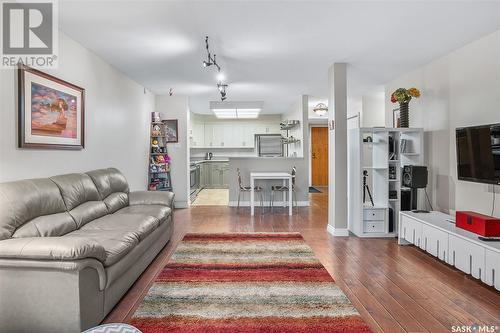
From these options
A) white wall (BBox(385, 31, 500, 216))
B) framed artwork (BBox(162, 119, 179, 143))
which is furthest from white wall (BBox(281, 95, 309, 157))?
framed artwork (BBox(162, 119, 179, 143))

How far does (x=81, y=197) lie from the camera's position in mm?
3078

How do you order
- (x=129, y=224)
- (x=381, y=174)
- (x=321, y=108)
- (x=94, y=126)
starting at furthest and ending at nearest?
(x=321, y=108) → (x=381, y=174) → (x=94, y=126) → (x=129, y=224)

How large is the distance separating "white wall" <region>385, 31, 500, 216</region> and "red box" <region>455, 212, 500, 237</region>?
0.59m

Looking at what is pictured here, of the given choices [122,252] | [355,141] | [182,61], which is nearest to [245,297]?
[122,252]

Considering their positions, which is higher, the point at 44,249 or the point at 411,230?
the point at 44,249

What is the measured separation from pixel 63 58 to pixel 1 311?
2582 mm

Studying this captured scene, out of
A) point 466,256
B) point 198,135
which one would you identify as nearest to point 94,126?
point 466,256

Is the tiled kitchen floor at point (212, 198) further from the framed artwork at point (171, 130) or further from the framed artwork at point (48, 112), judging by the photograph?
the framed artwork at point (48, 112)

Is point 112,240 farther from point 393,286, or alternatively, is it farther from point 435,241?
point 435,241

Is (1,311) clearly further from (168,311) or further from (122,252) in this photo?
(168,311)

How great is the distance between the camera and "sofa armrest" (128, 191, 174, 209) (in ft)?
13.3

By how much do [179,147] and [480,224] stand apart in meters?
5.38

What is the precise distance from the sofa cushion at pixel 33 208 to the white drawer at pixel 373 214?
149 inches

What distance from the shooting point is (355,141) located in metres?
4.46
